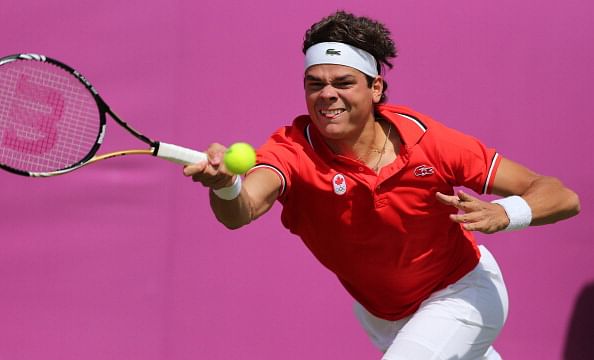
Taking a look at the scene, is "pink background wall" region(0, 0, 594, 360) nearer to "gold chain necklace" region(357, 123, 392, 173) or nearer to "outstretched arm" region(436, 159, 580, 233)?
"gold chain necklace" region(357, 123, 392, 173)

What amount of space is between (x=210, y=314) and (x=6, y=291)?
0.79 m

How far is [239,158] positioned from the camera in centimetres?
284

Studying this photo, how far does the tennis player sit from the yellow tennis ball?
1.60 feet

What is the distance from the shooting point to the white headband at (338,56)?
358cm

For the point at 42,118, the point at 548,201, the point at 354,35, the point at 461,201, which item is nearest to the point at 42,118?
the point at 42,118

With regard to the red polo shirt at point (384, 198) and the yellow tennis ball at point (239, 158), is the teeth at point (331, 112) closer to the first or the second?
the red polo shirt at point (384, 198)

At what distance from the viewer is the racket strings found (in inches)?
138

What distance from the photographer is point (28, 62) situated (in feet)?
12.3

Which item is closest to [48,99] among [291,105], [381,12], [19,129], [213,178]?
[19,129]

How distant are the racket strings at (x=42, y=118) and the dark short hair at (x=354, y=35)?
0.75 m

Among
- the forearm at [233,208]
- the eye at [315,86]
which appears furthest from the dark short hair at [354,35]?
the forearm at [233,208]

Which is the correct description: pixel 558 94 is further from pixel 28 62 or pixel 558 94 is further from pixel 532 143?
pixel 28 62

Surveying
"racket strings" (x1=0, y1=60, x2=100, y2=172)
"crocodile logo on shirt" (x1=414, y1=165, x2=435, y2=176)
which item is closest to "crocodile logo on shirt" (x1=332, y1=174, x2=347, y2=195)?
"crocodile logo on shirt" (x1=414, y1=165, x2=435, y2=176)

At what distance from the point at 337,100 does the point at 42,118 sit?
89cm
